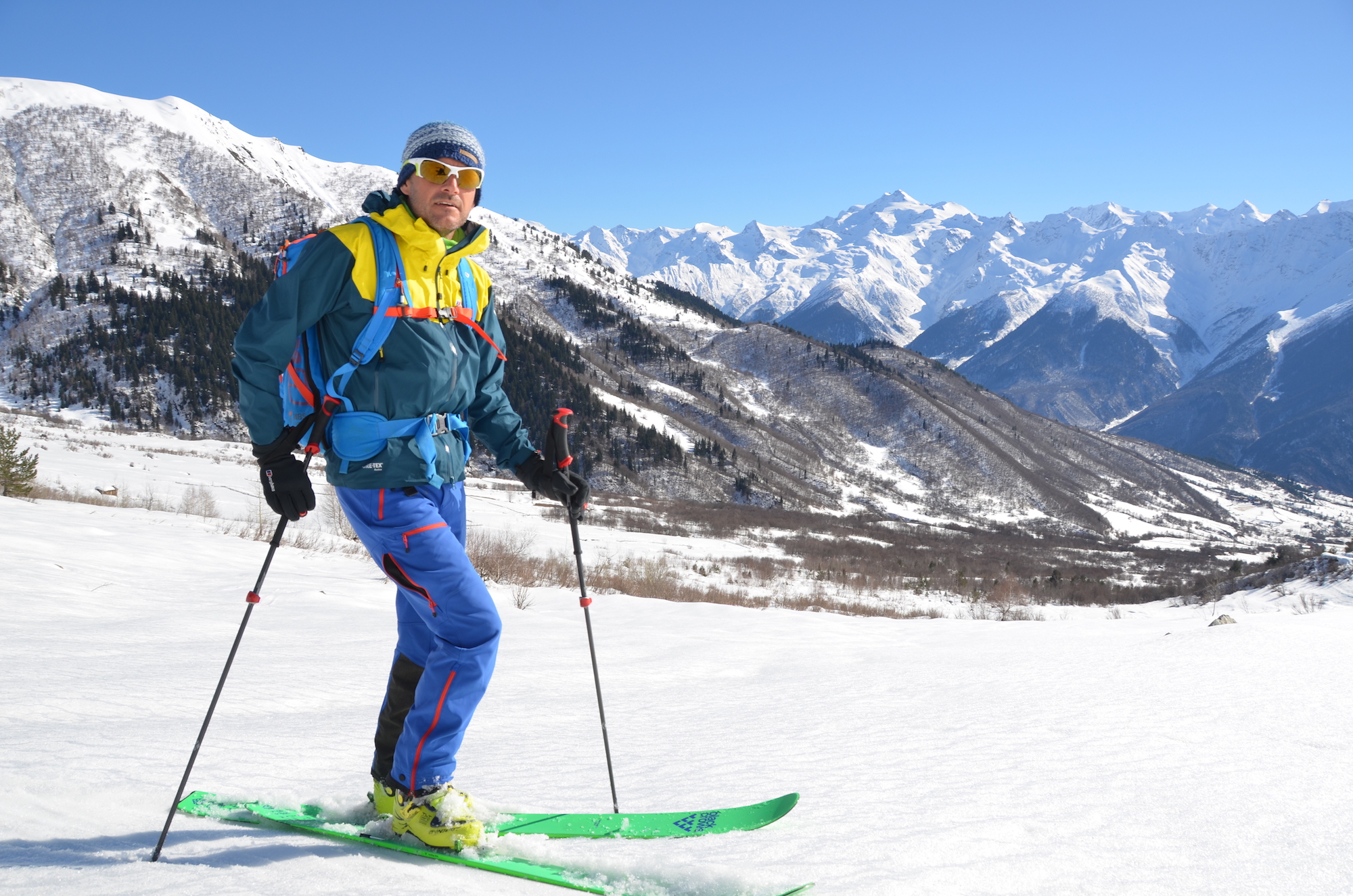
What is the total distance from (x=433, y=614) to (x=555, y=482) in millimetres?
853

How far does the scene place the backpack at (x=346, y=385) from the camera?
8.41ft

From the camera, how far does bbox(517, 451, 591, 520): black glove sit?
3.26 metres

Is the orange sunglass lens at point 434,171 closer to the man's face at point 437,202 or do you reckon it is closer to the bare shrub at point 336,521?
the man's face at point 437,202

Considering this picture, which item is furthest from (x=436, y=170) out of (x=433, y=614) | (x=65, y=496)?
(x=65, y=496)

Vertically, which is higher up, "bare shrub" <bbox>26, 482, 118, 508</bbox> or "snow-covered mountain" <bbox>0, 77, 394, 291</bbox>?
"snow-covered mountain" <bbox>0, 77, 394, 291</bbox>

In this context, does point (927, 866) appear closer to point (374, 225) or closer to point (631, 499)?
point (374, 225)

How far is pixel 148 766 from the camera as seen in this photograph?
3.11 meters

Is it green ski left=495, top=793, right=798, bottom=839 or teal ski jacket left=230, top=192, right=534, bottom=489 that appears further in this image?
green ski left=495, top=793, right=798, bottom=839

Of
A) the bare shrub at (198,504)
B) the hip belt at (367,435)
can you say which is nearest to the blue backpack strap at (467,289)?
the hip belt at (367,435)

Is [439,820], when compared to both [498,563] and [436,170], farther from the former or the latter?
[498,563]

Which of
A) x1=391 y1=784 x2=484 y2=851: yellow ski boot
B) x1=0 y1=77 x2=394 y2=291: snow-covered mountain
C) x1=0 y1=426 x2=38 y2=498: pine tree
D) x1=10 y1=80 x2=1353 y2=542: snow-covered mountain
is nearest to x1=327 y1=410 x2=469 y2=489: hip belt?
x1=391 y1=784 x2=484 y2=851: yellow ski boot

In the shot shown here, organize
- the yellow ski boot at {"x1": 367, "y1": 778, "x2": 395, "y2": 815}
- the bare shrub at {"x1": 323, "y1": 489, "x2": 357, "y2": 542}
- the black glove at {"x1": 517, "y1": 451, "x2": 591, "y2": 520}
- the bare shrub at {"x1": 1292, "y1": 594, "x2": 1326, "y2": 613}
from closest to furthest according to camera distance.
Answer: the yellow ski boot at {"x1": 367, "y1": 778, "x2": 395, "y2": 815} < the black glove at {"x1": 517, "y1": 451, "x2": 591, "y2": 520} < the bare shrub at {"x1": 1292, "y1": 594, "x2": 1326, "y2": 613} < the bare shrub at {"x1": 323, "y1": 489, "x2": 357, "y2": 542}

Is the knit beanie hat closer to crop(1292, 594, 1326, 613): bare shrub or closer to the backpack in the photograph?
the backpack

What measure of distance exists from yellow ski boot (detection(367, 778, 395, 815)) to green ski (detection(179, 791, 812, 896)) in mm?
94
